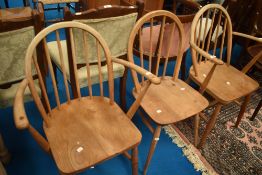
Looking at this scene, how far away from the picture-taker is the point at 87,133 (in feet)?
3.57

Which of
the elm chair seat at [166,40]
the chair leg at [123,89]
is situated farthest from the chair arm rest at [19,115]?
the elm chair seat at [166,40]

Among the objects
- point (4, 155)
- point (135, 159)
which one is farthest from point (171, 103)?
point (4, 155)

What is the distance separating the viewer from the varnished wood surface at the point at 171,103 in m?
1.24

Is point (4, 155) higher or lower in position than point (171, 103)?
lower

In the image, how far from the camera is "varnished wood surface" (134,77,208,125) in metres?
1.24

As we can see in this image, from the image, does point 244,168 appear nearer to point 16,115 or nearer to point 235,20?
point 235,20

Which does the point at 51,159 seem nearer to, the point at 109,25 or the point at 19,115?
the point at 19,115

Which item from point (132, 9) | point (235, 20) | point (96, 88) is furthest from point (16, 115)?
point (235, 20)

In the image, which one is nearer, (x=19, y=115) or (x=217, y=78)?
(x=19, y=115)

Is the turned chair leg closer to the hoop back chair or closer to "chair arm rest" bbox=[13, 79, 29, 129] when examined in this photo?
the hoop back chair

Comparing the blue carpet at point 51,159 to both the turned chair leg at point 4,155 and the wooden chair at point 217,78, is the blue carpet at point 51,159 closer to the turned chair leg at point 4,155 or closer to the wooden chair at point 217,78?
the turned chair leg at point 4,155

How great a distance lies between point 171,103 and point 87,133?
0.52 metres

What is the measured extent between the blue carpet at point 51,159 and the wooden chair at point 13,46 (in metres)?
0.44

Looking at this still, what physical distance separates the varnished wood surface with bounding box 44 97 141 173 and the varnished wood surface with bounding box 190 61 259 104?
0.64 metres
